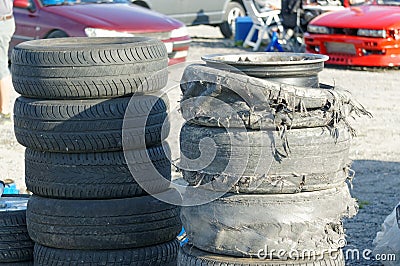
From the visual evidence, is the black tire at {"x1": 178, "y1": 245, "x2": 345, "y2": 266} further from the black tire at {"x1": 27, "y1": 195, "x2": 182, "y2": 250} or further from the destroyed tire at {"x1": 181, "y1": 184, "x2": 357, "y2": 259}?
the black tire at {"x1": 27, "y1": 195, "x2": 182, "y2": 250}

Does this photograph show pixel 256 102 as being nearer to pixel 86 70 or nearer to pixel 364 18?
pixel 86 70

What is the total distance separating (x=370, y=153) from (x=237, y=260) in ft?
17.4

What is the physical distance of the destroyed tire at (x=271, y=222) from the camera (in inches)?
147

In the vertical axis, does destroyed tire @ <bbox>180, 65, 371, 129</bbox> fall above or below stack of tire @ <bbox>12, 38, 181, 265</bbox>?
above

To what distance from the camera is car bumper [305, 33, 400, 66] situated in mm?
14266

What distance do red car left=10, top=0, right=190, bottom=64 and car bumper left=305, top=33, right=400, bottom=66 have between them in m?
2.98

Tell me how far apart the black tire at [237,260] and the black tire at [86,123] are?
2.93 ft

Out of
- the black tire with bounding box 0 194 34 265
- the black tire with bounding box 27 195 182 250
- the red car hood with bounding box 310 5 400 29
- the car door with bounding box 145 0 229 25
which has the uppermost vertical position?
the black tire with bounding box 27 195 182 250

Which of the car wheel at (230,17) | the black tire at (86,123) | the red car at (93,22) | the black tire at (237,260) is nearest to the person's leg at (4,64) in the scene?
the red car at (93,22)

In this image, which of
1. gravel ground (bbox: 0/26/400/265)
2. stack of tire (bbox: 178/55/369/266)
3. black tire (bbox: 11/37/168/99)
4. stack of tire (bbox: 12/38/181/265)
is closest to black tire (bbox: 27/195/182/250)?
stack of tire (bbox: 12/38/181/265)

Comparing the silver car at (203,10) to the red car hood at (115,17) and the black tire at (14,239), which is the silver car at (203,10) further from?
the black tire at (14,239)

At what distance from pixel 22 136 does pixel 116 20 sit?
816 cm

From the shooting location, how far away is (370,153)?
8.81 metres

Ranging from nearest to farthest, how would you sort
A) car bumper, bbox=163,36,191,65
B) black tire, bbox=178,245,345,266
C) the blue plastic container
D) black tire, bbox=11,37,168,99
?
black tire, bbox=178,245,345,266 < black tire, bbox=11,37,168,99 < car bumper, bbox=163,36,191,65 < the blue plastic container
